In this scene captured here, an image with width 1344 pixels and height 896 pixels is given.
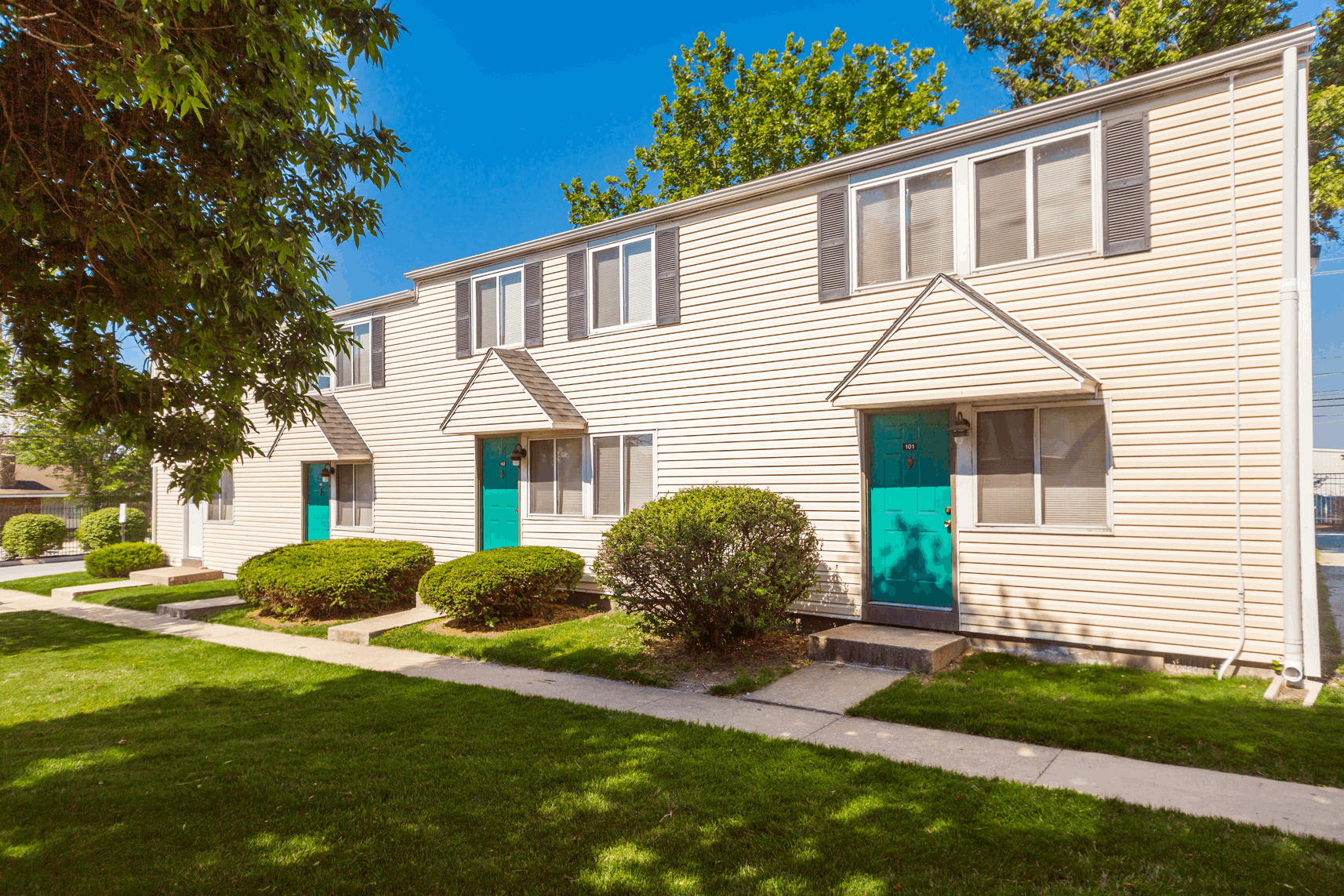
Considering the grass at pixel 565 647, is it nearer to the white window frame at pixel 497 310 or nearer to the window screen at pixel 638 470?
the window screen at pixel 638 470

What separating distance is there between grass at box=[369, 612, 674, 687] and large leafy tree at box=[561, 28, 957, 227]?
53.9 ft

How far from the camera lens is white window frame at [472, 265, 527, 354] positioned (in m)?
12.3

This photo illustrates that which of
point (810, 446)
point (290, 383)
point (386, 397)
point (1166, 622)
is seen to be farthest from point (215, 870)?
point (386, 397)

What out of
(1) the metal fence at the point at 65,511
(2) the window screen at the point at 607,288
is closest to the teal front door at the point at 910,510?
(2) the window screen at the point at 607,288

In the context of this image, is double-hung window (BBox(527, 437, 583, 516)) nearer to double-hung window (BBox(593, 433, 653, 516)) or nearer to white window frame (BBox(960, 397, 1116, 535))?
double-hung window (BBox(593, 433, 653, 516))

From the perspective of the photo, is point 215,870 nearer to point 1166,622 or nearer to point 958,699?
point 958,699

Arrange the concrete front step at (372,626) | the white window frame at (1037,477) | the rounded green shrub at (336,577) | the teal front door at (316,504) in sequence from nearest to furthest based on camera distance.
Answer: the white window frame at (1037,477) → the concrete front step at (372,626) → the rounded green shrub at (336,577) → the teal front door at (316,504)

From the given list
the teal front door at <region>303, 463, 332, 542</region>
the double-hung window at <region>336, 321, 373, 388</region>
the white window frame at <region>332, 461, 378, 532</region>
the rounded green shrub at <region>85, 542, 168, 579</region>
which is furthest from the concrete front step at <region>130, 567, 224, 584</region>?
the double-hung window at <region>336, 321, 373, 388</region>

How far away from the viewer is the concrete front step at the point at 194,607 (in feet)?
39.6

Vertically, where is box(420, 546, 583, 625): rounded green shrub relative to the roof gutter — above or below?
below

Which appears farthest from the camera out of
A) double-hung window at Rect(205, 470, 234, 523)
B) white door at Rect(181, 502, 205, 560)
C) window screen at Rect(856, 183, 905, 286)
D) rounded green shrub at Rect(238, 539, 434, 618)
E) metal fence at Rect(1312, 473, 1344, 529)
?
white door at Rect(181, 502, 205, 560)

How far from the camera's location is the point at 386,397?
14320 millimetres

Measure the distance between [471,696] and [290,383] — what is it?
3.30 metres

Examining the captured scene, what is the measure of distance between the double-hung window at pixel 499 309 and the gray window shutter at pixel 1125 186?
862 centimetres
